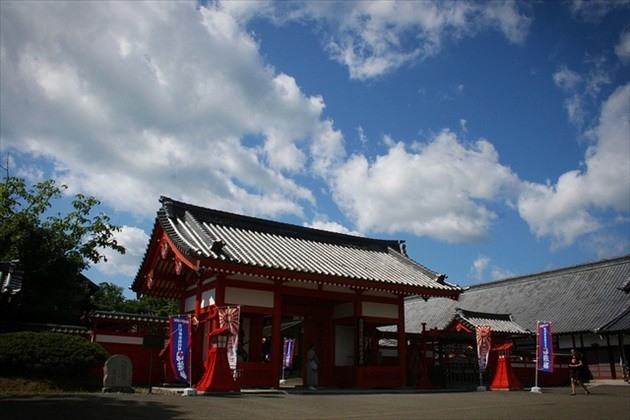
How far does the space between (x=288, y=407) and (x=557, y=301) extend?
32.3 meters

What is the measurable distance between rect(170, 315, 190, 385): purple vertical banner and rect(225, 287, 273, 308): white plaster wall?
5.66 ft

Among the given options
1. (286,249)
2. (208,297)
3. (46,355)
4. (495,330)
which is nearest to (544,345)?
(495,330)

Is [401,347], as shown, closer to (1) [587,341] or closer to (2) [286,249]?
(2) [286,249]

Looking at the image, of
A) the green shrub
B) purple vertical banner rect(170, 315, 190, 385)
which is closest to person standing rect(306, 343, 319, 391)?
purple vertical banner rect(170, 315, 190, 385)

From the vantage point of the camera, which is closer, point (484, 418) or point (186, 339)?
point (484, 418)

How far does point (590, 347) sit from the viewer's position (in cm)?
3166

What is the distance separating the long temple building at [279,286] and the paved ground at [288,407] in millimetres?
3525

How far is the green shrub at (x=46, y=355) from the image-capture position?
1424 centimetres

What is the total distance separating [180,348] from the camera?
48.7 ft

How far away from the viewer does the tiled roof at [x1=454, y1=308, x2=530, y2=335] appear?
28.6m

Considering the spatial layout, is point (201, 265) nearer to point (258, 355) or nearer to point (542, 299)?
point (258, 355)

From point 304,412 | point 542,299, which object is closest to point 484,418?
point 304,412

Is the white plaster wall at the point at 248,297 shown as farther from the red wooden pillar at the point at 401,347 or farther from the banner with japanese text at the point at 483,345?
the banner with japanese text at the point at 483,345

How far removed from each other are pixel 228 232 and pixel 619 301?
90.0ft
